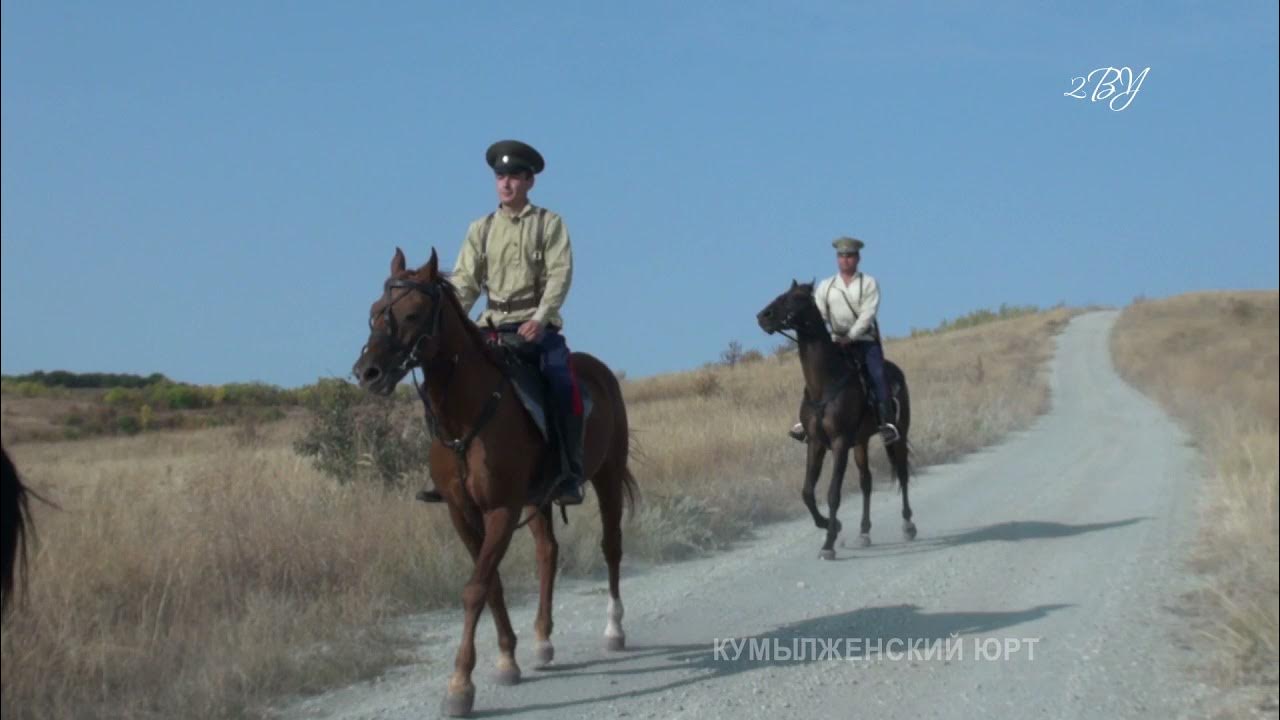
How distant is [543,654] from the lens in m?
7.41

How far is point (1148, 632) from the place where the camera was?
313 inches

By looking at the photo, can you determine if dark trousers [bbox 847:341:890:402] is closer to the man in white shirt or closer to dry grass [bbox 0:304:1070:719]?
the man in white shirt

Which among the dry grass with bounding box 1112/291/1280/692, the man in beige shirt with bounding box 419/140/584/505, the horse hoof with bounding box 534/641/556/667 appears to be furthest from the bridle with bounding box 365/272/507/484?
the dry grass with bounding box 1112/291/1280/692

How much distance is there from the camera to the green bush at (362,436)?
12758 millimetres

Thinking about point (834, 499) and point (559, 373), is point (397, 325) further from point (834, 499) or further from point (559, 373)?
point (834, 499)

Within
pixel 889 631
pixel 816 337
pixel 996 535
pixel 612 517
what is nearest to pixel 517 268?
pixel 612 517

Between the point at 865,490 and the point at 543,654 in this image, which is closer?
the point at 543,654

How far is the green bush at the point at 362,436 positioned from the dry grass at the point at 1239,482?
7.40m

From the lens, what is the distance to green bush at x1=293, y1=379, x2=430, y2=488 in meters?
12.8

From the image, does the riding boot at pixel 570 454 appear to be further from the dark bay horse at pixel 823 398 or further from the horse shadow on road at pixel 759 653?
the dark bay horse at pixel 823 398

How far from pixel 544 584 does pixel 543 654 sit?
458 mm

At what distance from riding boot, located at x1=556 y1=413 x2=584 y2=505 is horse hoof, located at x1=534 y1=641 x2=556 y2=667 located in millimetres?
914

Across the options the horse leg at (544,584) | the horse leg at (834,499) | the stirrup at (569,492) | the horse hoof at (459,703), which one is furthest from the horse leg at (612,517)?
the horse leg at (834,499)

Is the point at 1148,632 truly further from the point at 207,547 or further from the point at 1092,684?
the point at 207,547
